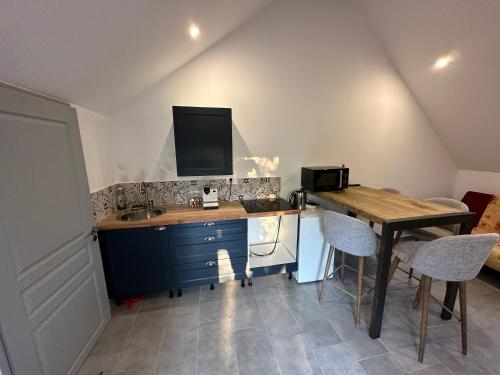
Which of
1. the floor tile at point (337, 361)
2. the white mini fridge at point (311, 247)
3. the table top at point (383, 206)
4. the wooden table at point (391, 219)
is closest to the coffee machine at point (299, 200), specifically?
the white mini fridge at point (311, 247)

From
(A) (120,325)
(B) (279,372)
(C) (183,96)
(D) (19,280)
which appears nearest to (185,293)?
(A) (120,325)

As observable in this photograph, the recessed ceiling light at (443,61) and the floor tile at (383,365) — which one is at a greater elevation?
the recessed ceiling light at (443,61)

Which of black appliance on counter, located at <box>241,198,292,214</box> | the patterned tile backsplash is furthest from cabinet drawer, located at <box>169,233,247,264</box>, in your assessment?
the patterned tile backsplash

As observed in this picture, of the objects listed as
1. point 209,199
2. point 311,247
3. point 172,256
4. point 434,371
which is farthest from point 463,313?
point 172,256

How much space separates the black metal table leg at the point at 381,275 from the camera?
1431 mm

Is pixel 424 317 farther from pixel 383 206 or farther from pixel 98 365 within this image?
pixel 98 365

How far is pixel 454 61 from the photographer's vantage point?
219cm

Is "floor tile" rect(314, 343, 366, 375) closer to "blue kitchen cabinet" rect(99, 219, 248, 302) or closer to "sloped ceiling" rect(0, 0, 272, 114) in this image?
"blue kitchen cabinet" rect(99, 219, 248, 302)

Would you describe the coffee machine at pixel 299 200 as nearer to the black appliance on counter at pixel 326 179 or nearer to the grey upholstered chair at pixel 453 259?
the black appliance on counter at pixel 326 179

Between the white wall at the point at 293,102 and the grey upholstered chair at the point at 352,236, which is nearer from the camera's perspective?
the grey upholstered chair at the point at 352,236

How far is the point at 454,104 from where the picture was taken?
257cm

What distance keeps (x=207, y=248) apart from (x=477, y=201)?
3.80 meters

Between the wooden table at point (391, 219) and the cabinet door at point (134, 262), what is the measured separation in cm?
178

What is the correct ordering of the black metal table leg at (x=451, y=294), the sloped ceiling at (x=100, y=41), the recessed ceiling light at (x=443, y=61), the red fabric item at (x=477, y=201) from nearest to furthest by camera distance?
the sloped ceiling at (x=100, y=41)
the black metal table leg at (x=451, y=294)
the recessed ceiling light at (x=443, y=61)
the red fabric item at (x=477, y=201)
